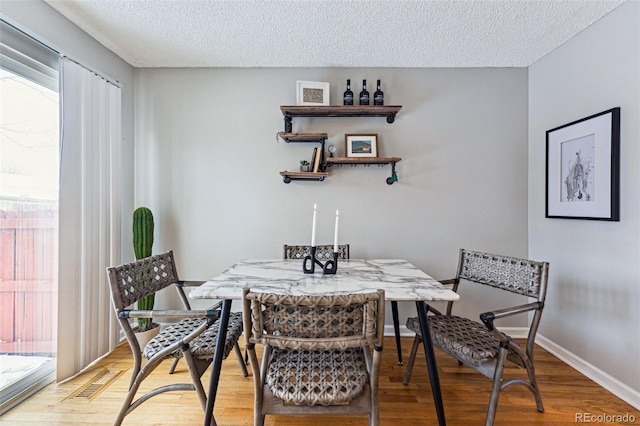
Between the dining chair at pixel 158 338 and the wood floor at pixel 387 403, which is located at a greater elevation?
the dining chair at pixel 158 338

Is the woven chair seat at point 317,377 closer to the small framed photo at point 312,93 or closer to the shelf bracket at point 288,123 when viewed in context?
the shelf bracket at point 288,123

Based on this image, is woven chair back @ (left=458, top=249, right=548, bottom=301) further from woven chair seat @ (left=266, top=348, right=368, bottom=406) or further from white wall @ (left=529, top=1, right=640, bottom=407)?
woven chair seat @ (left=266, top=348, right=368, bottom=406)

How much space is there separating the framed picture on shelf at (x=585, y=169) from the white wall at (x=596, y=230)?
47 mm

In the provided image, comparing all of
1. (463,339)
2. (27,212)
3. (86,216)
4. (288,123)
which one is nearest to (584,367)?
(463,339)

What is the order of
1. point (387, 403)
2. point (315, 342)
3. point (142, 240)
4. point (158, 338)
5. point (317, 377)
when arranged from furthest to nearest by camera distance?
1. point (142, 240)
2. point (387, 403)
3. point (158, 338)
4. point (317, 377)
5. point (315, 342)

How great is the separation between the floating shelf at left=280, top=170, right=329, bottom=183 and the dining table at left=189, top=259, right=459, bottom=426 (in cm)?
87

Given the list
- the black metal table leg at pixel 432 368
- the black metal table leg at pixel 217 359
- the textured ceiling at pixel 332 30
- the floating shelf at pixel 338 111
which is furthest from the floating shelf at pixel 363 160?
the black metal table leg at pixel 217 359

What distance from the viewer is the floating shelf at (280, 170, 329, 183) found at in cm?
258

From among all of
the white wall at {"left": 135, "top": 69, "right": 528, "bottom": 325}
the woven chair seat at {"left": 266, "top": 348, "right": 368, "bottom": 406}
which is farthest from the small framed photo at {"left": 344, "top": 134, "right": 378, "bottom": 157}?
the woven chair seat at {"left": 266, "top": 348, "right": 368, "bottom": 406}

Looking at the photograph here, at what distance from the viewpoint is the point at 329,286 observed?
1556 millimetres

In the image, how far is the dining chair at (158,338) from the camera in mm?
1448

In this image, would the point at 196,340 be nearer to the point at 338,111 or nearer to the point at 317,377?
the point at 317,377

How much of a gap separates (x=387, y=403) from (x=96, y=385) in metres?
1.86

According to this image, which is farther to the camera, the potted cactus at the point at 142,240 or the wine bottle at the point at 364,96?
the wine bottle at the point at 364,96
